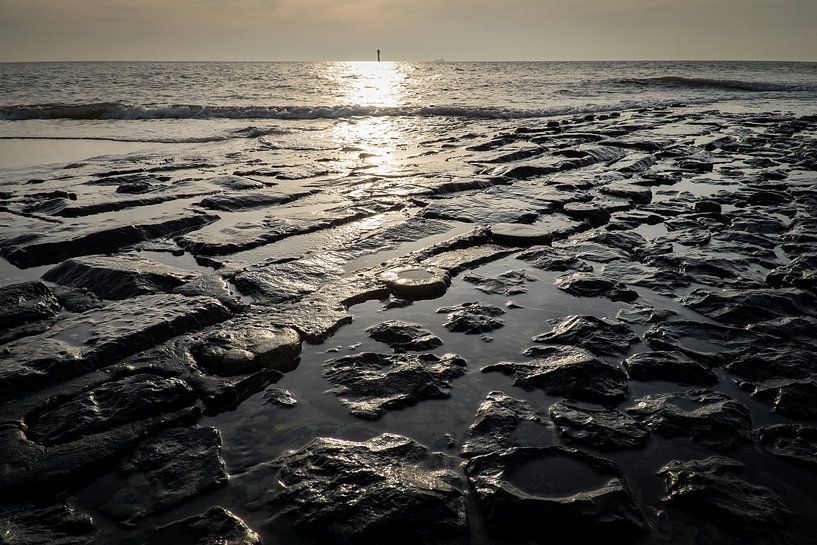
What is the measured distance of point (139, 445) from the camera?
5.29ft

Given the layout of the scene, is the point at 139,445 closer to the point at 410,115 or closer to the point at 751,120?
the point at 751,120

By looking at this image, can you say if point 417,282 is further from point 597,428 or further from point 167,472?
point 167,472

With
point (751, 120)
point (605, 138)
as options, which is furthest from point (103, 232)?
point (751, 120)

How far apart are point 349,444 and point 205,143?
9.26m

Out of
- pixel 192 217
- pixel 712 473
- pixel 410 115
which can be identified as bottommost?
pixel 712 473

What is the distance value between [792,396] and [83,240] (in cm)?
388

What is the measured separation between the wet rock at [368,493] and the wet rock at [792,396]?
1.17 metres

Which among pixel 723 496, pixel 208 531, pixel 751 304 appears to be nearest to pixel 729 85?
pixel 751 304

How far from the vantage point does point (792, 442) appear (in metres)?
1.60

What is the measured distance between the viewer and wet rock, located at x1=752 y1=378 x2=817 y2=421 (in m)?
1.75

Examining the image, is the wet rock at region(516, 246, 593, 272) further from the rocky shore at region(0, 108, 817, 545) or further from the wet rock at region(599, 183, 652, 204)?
the wet rock at region(599, 183, 652, 204)

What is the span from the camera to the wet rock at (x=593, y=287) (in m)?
2.70

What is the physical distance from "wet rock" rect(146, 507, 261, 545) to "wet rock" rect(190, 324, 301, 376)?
0.71 m

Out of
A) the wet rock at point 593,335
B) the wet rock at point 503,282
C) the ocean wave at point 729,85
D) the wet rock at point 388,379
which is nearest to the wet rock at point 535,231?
the wet rock at point 503,282
